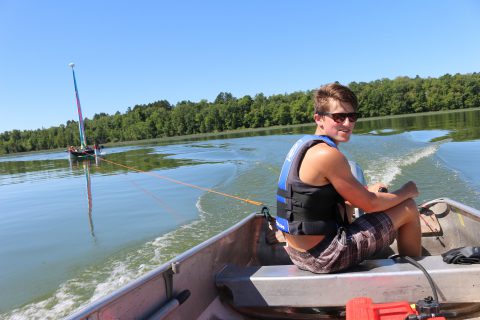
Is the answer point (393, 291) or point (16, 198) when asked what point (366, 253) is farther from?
point (16, 198)

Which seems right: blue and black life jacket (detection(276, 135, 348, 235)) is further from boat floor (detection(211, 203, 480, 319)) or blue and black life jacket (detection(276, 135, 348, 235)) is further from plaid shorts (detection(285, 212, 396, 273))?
boat floor (detection(211, 203, 480, 319))

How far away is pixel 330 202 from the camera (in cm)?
230

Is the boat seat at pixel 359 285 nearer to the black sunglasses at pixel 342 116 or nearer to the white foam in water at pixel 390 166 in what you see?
the black sunglasses at pixel 342 116

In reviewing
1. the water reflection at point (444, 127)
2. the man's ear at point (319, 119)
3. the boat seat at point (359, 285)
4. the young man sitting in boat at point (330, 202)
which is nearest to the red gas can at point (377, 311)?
the boat seat at point (359, 285)

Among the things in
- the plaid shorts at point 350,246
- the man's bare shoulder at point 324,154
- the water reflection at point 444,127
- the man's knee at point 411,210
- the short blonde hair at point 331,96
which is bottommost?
the water reflection at point 444,127

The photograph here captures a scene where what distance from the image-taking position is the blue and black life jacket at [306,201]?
7.40 feet

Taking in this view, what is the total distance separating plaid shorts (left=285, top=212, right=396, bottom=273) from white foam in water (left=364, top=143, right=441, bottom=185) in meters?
6.74

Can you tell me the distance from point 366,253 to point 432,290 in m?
0.39

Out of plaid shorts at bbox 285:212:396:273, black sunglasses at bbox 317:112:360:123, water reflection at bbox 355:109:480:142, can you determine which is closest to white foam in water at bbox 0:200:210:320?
plaid shorts at bbox 285:212:396:273

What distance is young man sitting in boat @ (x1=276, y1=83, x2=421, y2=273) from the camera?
2223mm

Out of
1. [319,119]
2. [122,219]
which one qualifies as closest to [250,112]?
[122,219]

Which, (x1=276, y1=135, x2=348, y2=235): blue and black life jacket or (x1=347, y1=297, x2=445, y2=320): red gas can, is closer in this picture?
(x1=347, y1=297, x2=445, y2=320): red gas can

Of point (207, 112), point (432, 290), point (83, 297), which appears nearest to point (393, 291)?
point (432, 290)

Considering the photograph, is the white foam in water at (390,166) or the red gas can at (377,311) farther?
the white foam in water at (390,166)
